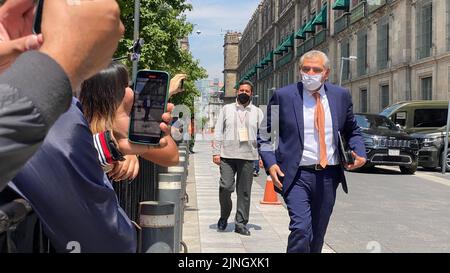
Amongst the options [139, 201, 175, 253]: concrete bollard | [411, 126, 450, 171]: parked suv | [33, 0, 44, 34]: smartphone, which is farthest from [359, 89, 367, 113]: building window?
[33, 0, 44, 34]: smartphone

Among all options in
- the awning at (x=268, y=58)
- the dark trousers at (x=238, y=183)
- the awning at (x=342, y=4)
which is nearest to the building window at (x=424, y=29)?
the awning at (x=342, y=4)

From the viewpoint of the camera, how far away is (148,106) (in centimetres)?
185

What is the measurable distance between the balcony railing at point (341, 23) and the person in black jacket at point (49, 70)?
4172 cm

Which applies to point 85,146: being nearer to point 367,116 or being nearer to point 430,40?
point 367,116

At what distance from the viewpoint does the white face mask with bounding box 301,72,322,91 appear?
13.3 ft

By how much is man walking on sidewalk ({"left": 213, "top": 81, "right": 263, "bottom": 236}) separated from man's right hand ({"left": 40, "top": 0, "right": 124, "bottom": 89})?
5.63 metres

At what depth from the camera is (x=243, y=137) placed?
6516 millimetres

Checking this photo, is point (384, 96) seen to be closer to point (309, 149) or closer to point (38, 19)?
point (309, 149)

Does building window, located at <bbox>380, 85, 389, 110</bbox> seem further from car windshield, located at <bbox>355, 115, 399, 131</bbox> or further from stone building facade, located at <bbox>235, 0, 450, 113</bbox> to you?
car windshield, located at <bbox>355, 115, 399, 131</bbox>

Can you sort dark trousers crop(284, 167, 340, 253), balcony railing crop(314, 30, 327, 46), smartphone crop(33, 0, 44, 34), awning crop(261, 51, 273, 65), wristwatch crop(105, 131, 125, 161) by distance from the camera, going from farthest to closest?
awning crop(261, 51, 273, 65)
balcony railing crop(314, 30, 327, 46)
dark trousers crop(284, 167, 340, 253)
wristwatch crop(105, 131, 125, 161)
smartphone crop(33, 0, 44, 34)

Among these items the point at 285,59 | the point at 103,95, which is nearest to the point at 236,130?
the point at 103,95

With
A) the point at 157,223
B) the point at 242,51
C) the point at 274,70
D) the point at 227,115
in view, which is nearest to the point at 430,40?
the point at 227,115

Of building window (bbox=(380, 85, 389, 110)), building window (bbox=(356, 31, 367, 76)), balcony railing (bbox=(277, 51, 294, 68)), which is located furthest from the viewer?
balcony railing (bbox=(277, 51, 294, 68))

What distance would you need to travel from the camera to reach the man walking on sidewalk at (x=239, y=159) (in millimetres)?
6438
